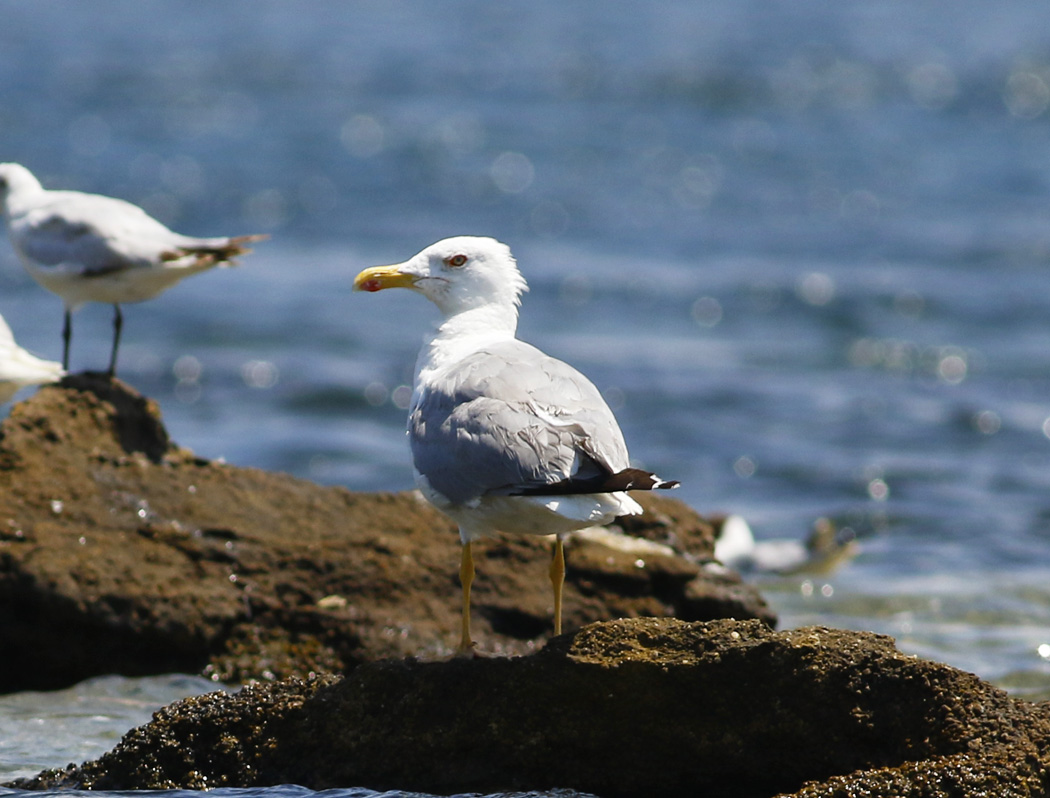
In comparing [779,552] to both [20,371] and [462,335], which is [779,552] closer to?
[462,335]

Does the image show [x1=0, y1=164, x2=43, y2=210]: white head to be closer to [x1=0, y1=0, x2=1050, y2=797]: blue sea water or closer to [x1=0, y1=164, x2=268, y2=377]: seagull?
[x1=0, y1=164, x2=268, y2=377]: seagull

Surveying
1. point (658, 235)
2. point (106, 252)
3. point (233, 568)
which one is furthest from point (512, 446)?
point (658, 235)

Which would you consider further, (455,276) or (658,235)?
(658,235)

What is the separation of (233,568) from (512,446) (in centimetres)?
236

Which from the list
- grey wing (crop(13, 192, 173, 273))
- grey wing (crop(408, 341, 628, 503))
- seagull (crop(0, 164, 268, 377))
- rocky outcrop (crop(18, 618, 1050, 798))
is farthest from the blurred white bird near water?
rocky outcrop (crop(18, 618, 1050, 798))

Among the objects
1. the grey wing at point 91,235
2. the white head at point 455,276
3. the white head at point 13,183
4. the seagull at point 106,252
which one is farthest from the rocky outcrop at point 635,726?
the white head at point 13,183

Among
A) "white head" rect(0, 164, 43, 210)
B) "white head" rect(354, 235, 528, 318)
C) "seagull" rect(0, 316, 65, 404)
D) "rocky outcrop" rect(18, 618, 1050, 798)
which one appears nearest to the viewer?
"rocky outcrop" rect(18, 618, 1050, 798)

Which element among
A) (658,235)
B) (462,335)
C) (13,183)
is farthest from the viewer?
(658,235)

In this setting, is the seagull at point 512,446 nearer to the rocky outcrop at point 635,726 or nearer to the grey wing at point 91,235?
the rocky outcrop at point 635,726

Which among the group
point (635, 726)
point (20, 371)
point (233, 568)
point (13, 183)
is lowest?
point (635, 726)

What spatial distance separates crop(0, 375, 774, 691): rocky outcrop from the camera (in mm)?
6105

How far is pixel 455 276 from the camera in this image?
18.6 feet

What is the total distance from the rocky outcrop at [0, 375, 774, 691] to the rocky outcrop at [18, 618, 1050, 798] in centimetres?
154

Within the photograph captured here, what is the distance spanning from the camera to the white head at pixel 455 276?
18.6ft
